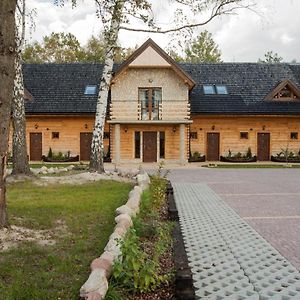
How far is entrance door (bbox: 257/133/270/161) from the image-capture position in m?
29.4

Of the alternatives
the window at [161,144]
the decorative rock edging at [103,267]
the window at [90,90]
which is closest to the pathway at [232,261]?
the decorative rock edging at [103,267]

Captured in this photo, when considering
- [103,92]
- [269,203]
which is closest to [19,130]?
[103,92]

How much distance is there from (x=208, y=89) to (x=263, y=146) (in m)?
5.32

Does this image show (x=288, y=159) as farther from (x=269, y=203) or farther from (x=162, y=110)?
(x=269, y=203)

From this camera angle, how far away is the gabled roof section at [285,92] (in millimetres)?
28844

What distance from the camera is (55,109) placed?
28219mm

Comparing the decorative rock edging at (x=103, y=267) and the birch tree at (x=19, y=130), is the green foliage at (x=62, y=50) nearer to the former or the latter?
the birch tree at (x=19, y=130)

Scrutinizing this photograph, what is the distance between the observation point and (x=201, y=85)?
30.1 metres

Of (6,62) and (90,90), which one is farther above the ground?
(90,90)

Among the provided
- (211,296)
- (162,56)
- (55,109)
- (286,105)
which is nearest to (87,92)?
(55,109)

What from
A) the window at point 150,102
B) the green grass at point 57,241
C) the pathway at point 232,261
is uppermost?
the window at point 150,102

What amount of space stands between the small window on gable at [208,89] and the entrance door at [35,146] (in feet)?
37.4

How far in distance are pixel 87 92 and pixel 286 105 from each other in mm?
13196

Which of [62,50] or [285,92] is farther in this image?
[62,50]
